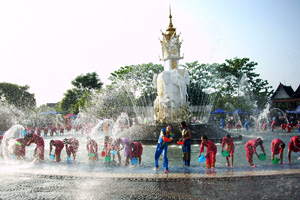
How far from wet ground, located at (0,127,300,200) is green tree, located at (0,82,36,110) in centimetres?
5818

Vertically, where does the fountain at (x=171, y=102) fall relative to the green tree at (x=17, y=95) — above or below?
below

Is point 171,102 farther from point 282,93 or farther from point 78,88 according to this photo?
point 78,88

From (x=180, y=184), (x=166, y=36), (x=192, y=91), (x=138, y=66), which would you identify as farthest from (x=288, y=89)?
(x=180, y=184)

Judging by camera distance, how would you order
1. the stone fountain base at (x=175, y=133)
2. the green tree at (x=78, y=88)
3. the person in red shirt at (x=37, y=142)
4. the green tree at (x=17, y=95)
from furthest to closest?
the green tree at (x=78, y=88), the green tree at (x=17, y=95), the stone fountain base at (x=175, y=133), the person in red shirt at (x=37, y=142)

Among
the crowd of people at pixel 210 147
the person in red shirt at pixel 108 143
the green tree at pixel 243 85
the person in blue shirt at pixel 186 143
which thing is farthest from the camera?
the green tree at pixel 243 85

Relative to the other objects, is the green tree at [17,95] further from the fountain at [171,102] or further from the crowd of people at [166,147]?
the crowd of people at [166,147]

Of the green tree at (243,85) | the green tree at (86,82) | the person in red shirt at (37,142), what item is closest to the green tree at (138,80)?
the green tree at (243,85)

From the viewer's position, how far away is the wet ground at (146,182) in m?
6.71

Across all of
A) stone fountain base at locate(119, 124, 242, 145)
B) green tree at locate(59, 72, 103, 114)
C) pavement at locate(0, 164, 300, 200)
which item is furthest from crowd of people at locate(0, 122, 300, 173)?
green tree at locate(59, 72, 103, 114)

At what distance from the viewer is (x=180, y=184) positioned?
7633 mm

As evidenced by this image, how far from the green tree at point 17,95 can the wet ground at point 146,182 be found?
58.2 m

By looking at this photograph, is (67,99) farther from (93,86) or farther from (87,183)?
(87,183)

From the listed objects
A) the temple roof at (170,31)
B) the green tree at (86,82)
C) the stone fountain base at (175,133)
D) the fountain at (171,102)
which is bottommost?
the stone fountain base at (175,133)

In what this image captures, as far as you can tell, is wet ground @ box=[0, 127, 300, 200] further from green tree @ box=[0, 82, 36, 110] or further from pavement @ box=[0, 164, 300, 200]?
green tree @ box=[0, 82, 36, 110]
